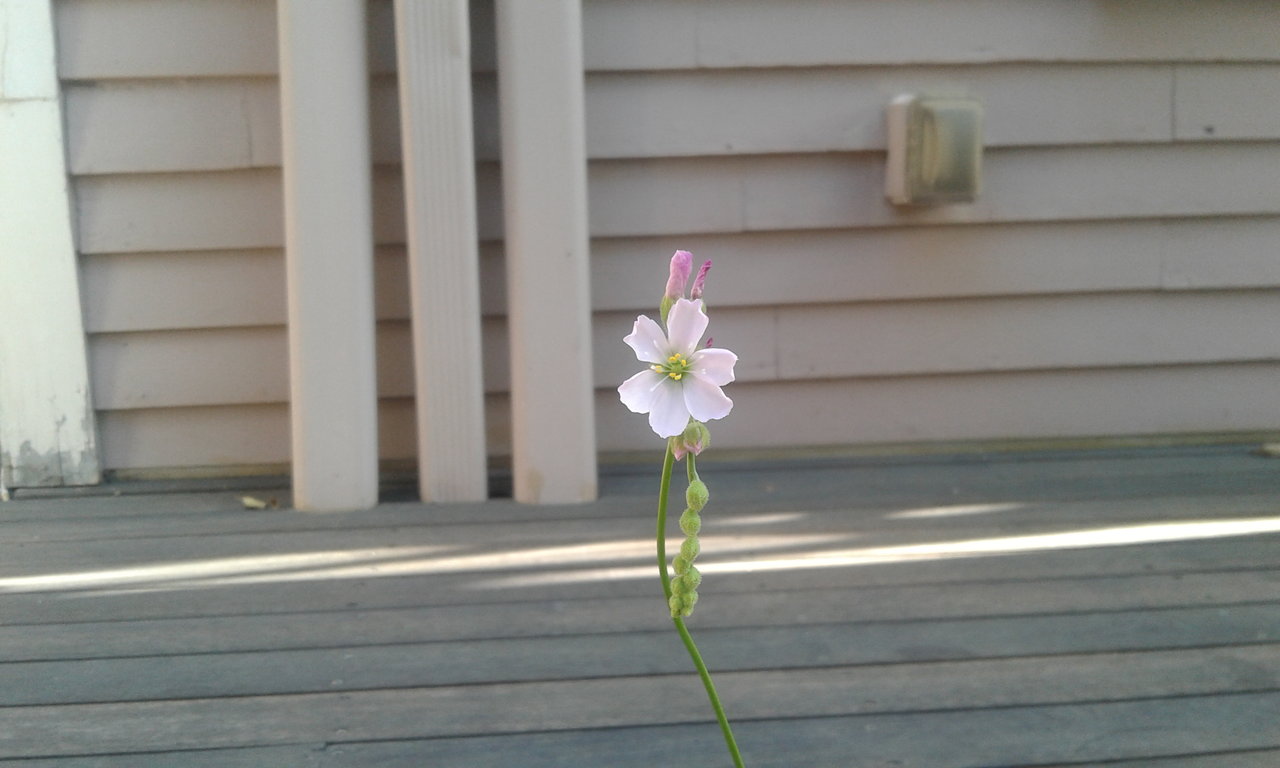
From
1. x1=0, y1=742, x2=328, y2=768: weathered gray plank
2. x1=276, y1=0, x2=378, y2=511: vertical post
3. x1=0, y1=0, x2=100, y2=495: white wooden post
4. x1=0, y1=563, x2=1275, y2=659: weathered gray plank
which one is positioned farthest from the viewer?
x1=0, y1=0, x2=100, y2=495: white wooden post

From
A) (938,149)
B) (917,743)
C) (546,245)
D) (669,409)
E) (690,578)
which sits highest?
(938,149)

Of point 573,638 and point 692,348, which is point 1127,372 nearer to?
point 573,638

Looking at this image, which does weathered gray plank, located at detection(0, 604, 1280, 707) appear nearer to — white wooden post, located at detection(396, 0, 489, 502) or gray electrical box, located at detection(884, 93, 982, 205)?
white wooden post, located at detection(396, 0, 489, 502)

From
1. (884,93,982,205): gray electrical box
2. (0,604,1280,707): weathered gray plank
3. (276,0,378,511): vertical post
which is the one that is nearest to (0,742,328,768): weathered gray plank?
(0,604,1280,707): weathered gray plank

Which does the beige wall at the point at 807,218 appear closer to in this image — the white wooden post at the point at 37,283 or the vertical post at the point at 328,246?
the white wooden post at the point at 37,283

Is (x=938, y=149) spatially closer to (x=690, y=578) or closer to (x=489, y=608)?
(x=489, y=608)

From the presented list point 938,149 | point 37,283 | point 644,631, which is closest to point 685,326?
point 644,631
